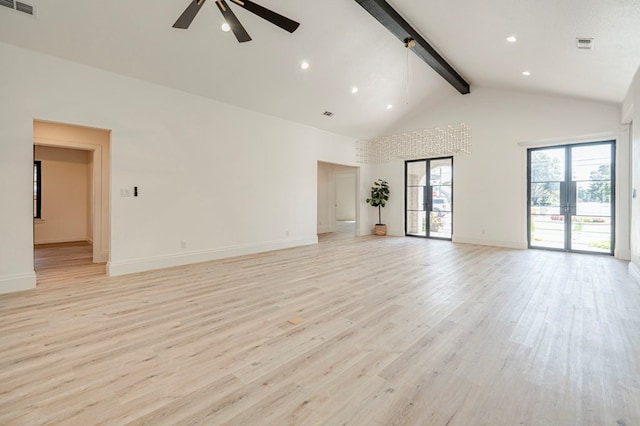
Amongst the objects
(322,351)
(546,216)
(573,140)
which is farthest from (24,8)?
(546,216)

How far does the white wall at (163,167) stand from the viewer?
12.8 ft

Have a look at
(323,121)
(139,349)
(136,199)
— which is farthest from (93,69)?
(323,121)

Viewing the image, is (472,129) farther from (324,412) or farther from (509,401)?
(324,412)

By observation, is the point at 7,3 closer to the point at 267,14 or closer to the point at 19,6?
the point at 19,6

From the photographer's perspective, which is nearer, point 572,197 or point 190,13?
point 190,13

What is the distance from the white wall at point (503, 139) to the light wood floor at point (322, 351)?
3.32 metres

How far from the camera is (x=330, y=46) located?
17.2 ft

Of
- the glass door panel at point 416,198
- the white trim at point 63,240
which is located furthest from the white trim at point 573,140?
the white trim at point 63,240

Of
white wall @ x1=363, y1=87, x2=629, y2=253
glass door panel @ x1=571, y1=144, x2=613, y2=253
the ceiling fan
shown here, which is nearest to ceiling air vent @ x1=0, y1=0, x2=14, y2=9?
the ceiling fan

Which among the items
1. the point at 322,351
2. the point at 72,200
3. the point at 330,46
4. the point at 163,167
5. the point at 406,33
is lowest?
the point at 322,351

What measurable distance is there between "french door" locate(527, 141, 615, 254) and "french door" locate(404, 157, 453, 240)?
2.02 m

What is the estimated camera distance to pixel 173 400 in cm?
175

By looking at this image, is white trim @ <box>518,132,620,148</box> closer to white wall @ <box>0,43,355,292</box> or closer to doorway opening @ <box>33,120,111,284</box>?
white wall @ <box>0,43,355,292</box>

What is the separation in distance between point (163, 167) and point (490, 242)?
7.91 m
